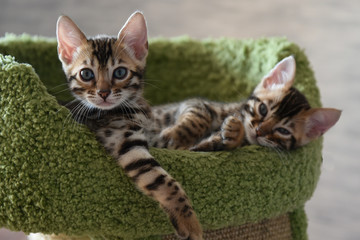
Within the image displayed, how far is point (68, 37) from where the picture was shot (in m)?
1.60

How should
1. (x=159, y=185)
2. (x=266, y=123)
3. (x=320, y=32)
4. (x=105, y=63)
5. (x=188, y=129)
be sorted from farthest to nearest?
1. (x=320, y=32)
2. (x=188, y=129)
3. (x=266, y=123)
4. (x=105, y=63)
5. (x=159, y=185)

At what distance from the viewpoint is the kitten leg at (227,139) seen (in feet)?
5.63

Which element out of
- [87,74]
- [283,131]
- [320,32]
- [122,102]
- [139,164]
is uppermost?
[87,74]

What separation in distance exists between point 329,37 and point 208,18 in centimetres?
88

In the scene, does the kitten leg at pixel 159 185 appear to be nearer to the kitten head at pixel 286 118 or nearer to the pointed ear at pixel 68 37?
the pointed ear at pixel 68 37

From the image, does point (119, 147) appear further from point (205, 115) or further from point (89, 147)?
point (205, 115)

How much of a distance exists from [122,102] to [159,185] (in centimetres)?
34

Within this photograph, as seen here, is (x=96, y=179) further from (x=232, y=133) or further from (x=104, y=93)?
(x=232, y=133)

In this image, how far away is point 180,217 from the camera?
1.39 m

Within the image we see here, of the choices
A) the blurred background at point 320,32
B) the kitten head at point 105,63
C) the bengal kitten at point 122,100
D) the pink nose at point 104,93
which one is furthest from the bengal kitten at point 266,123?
the blurred background at point 320,32

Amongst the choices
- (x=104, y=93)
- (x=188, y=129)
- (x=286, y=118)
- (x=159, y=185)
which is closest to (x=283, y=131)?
(x=286, y=118)

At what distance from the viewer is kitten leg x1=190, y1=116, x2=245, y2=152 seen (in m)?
1.71

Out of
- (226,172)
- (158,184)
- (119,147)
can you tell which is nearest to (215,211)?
(226,172)

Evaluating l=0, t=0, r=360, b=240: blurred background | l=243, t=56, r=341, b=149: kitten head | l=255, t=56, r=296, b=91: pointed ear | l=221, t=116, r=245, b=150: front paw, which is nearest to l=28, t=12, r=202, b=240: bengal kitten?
l=221, t=116, r=245, b=150: front paw
